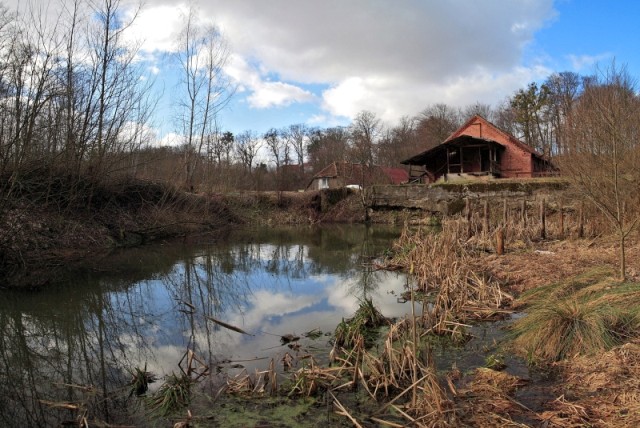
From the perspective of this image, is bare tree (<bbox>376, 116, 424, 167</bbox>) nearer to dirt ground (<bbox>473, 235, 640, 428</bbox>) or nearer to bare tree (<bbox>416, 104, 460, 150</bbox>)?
bare tree (<bbox>416, 104, 460, 150</bbox>)

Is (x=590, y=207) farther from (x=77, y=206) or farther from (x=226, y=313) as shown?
(x=77, y=206)

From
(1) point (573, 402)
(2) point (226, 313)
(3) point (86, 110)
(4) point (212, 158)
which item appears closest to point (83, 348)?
(2) point (226, 313)

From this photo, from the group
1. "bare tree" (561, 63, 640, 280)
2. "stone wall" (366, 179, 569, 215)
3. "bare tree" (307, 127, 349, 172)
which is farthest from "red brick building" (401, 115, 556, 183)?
"bare tree" (307, 127, 349, 172)

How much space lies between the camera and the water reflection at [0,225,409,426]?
4.96 meters

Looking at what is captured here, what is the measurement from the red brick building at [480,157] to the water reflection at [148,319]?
21.2m

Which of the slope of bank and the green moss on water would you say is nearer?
the green moss on water

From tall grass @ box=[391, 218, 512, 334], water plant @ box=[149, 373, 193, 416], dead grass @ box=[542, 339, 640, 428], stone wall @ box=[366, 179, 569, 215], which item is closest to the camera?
dead grass @ box=[542, 339, 640, 428]

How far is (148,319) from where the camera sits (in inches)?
317

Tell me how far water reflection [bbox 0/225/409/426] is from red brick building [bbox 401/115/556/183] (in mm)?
21192

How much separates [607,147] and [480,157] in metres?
25.9

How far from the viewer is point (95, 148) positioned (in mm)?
16422

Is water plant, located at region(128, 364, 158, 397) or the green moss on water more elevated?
water plant, located at region(128, 364, 158, 397)

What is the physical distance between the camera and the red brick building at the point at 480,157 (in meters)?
33.6

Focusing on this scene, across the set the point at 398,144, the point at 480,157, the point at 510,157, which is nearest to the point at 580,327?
the point at 480,157
